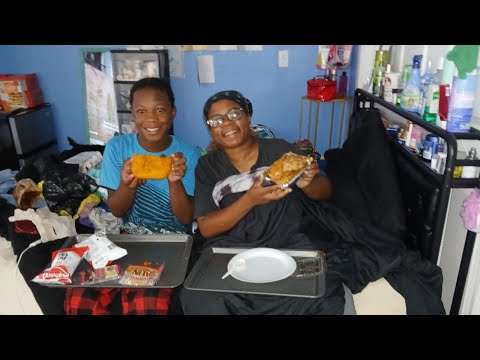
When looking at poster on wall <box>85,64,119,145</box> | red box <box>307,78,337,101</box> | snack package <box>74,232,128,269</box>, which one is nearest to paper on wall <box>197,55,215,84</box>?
poster on wall <box>85,64,119,145</box>

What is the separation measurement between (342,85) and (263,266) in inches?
116

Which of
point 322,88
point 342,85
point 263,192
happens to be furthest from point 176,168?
point 342,85

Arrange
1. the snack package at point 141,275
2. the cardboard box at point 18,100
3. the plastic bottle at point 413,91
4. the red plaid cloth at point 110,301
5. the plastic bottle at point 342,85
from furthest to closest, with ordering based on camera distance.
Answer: the cardboard box at point 18,100, the plastic bottle at point 342,85, the plastic bottle at point 413,91, the red plaid cloth at point 110,301, the snack package at point 141,275

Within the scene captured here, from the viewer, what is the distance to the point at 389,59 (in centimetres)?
277

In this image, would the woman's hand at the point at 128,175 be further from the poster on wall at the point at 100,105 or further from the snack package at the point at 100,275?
the poster on wall at the point at 100,105

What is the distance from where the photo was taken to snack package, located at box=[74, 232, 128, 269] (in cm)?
157

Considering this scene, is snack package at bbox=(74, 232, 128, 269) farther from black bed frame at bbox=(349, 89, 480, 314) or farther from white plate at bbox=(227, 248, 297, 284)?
black bed frame at bbox=(349, 89, 480, 314)

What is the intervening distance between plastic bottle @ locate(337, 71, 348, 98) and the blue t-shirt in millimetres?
2387

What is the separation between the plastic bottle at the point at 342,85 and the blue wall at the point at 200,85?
6.1 inches

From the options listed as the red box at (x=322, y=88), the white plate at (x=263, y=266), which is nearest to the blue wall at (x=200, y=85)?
the red box at (x=322, y=88)

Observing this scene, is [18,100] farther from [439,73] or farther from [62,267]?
[439,73]

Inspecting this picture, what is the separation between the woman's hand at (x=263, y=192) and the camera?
163 centimetres

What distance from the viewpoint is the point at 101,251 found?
1.61 m
